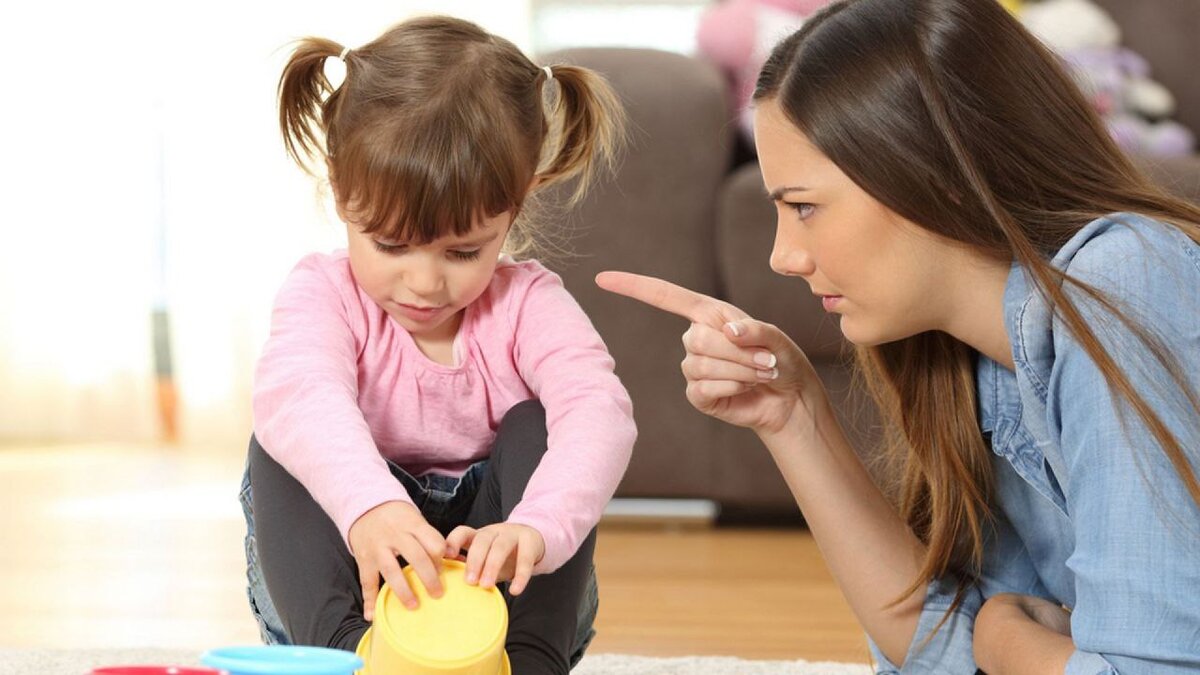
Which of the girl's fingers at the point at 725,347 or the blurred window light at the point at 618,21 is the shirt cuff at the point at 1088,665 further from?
the blurred window light at the point at 618,21

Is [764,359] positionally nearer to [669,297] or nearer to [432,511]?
[669,297]

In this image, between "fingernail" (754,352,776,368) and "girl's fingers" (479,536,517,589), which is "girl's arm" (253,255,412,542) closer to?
"girl's fingers" (479,536,517,589)

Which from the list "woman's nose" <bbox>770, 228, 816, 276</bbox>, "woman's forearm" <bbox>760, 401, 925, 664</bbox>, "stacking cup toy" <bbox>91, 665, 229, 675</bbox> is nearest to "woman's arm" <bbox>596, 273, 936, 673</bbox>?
"woman's forearm" <bbox>760, 401, 925, 664</bbox>

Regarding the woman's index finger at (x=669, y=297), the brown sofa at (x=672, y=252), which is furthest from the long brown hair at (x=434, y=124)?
the brown sofa at (x=672, y=252)

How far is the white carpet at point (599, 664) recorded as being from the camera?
4.34 ft

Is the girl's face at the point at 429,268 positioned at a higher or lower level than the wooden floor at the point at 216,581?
higher

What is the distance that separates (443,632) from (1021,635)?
0.43m

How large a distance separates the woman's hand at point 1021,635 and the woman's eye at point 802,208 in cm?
34

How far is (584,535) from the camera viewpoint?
3.31ft

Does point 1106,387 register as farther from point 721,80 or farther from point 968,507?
point 721,80

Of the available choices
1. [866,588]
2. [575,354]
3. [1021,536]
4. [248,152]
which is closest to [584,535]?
[575,354]

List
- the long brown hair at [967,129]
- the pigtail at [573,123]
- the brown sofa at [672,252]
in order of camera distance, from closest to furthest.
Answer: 1. the long brown hair at [967,129]
2. the pigtail at [573,123]
3. the brown sofa at [672,252]

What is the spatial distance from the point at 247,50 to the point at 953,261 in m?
2.42

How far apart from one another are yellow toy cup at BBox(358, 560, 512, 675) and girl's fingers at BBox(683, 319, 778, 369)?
26 cm
